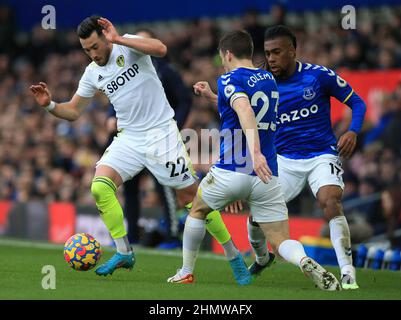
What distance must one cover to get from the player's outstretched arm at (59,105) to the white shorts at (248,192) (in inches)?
79.8

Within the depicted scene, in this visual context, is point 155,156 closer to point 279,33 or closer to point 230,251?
point 230,251

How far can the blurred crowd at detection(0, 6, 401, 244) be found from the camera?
1498 centimetres

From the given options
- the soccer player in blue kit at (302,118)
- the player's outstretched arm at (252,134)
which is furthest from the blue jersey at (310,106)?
the player's outstretched arm at (252,134)

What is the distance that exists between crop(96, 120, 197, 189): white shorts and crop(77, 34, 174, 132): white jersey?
0.12 m

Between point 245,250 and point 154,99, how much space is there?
5153 mm

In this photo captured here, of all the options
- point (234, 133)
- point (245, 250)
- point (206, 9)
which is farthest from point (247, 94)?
point (206, 9)

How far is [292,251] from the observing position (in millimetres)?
8133

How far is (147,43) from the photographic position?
925 centimetres

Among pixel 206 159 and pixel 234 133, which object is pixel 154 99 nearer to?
pixel 234 133

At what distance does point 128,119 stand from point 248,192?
199 centimetres

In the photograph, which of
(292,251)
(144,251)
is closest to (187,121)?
(144,251)

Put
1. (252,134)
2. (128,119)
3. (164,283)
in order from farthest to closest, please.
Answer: (128,119) < (164,283) < (252,134)

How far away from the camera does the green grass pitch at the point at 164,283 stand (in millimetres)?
7875
